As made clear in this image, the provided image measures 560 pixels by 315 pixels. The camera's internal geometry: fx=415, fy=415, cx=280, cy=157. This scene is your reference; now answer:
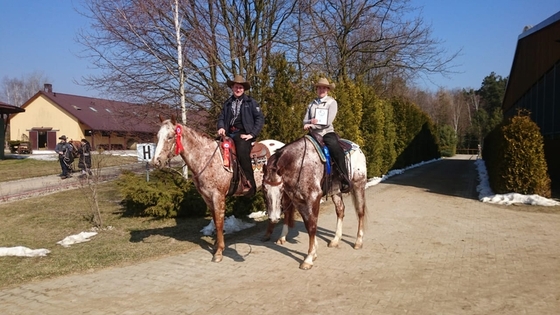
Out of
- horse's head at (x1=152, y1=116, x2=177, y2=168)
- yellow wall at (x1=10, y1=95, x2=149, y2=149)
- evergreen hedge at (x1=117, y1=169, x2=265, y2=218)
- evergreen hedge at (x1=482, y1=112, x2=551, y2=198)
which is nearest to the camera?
horse's head at (x1=152, y1=116, x2=177, y2=168)

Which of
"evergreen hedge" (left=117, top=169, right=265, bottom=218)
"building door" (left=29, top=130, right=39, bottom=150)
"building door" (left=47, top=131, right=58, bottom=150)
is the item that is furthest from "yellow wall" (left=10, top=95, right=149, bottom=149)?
"evergreen hedge" (left=117, top=169, right=265, bottom=218)

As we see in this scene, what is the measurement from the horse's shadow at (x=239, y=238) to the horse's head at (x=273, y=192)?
126 centimetres

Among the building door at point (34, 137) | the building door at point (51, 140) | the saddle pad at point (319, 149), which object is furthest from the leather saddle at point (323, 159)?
the building door at point (34, 137)

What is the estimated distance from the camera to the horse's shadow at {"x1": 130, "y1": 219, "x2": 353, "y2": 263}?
6973 mm

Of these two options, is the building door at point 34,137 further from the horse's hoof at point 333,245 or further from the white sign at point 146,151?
the horse's hoof at point 333,245

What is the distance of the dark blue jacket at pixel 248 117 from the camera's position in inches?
279

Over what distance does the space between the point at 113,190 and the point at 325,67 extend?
1097 centimetres

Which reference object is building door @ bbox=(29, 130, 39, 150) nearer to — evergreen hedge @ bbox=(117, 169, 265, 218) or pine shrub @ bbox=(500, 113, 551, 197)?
evergreen hedge @ bbox=(117, 169, 265, 218)

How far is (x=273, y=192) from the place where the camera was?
5590mm

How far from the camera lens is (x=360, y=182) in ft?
24.0

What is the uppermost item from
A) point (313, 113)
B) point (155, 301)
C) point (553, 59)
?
point (553, 59)

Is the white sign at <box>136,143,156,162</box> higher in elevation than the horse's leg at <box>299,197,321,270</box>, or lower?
higher

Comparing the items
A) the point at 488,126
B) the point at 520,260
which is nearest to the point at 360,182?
the point at 520,260

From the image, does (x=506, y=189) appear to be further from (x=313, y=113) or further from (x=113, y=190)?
(x=113, y=190)
